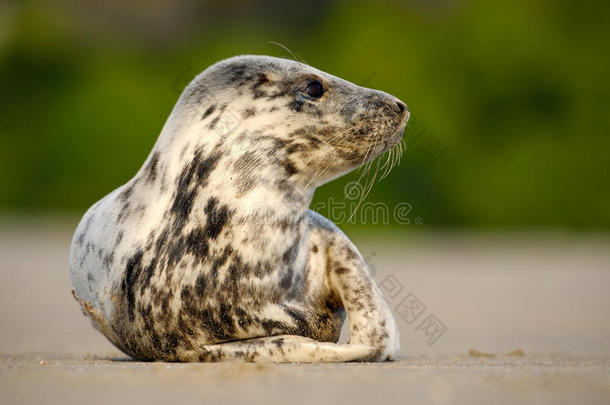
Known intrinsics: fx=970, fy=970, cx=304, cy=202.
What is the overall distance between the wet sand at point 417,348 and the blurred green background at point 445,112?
3679mm

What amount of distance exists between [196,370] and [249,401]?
70 centimetres

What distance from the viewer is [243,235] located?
166 inches

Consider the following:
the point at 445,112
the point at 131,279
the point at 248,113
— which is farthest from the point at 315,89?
the point at 445,112

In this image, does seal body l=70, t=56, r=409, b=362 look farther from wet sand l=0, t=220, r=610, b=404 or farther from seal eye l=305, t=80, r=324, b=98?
wet sand l=0, t=220, r=610, b=404

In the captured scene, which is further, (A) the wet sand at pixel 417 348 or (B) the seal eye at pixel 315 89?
(B) the seal eye at pixel 315 89

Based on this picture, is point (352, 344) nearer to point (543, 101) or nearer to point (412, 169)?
point (412, 169)

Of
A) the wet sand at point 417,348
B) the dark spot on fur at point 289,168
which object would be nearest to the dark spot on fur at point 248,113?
the dark spot on fur at point 289,168

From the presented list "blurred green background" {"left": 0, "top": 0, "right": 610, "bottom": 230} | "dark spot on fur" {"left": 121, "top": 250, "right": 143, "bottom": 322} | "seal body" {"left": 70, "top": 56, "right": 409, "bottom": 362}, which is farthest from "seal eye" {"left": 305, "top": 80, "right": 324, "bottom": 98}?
"blurred green background" {"left": 0, "top": 0, "right": 610, "bottom": 230}

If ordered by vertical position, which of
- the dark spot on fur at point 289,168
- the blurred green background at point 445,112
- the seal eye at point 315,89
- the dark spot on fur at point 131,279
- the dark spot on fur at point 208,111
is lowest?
the blurred green background at point 445,112

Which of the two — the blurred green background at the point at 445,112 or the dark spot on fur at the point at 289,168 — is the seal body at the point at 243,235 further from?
the blurred green background at the point at 445,112

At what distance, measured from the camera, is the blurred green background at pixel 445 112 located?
19.2 meters

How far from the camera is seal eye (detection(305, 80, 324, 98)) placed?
178 inches

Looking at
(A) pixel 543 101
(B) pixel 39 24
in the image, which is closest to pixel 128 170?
A: (B) pixel 39 24

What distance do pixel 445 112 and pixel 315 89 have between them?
15.6 meters
